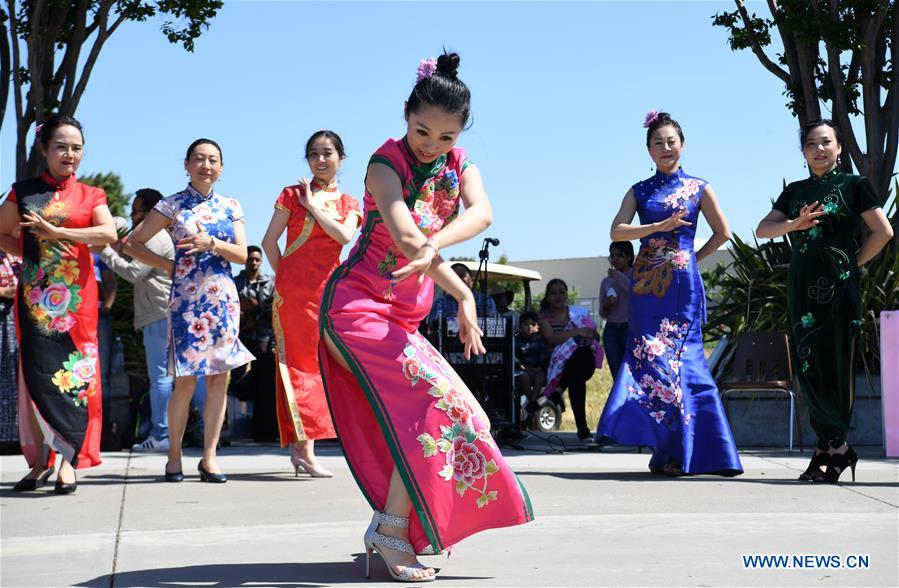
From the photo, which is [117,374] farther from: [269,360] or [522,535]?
[522,535]

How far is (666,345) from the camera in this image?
7.76 meters

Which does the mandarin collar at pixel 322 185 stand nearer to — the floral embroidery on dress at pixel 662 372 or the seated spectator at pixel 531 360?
the floral embroidery on dress at pixel 662 372

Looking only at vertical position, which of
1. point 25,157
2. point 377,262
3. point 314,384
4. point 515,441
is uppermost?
point 25,157

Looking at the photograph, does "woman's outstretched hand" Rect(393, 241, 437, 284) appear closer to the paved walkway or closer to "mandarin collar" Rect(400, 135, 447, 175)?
"mandarin collar" Rect(400, 135, 447, 175)

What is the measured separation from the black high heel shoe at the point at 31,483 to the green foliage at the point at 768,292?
622cm

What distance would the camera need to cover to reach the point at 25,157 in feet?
40.4

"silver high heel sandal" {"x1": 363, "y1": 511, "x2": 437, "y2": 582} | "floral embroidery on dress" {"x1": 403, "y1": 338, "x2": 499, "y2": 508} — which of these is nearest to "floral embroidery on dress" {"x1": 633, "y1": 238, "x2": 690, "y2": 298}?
"floral embroidery on dress" {"x1": 403, "y1": 338, "x2": 499, "y2": 508}

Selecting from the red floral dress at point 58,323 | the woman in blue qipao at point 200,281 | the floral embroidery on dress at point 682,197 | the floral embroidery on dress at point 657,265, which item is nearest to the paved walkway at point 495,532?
the red floral dress at point 58,323

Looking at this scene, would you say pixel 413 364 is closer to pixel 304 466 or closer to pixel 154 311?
pixel 304 466

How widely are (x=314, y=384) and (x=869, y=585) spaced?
178 inches

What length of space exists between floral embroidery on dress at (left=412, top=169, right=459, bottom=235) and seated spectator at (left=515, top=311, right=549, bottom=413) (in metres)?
7.37

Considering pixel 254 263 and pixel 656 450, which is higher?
pixel 254 263

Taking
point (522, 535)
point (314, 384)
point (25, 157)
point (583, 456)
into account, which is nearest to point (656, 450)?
point (583, 456)

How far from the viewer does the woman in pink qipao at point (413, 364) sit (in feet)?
13.8
